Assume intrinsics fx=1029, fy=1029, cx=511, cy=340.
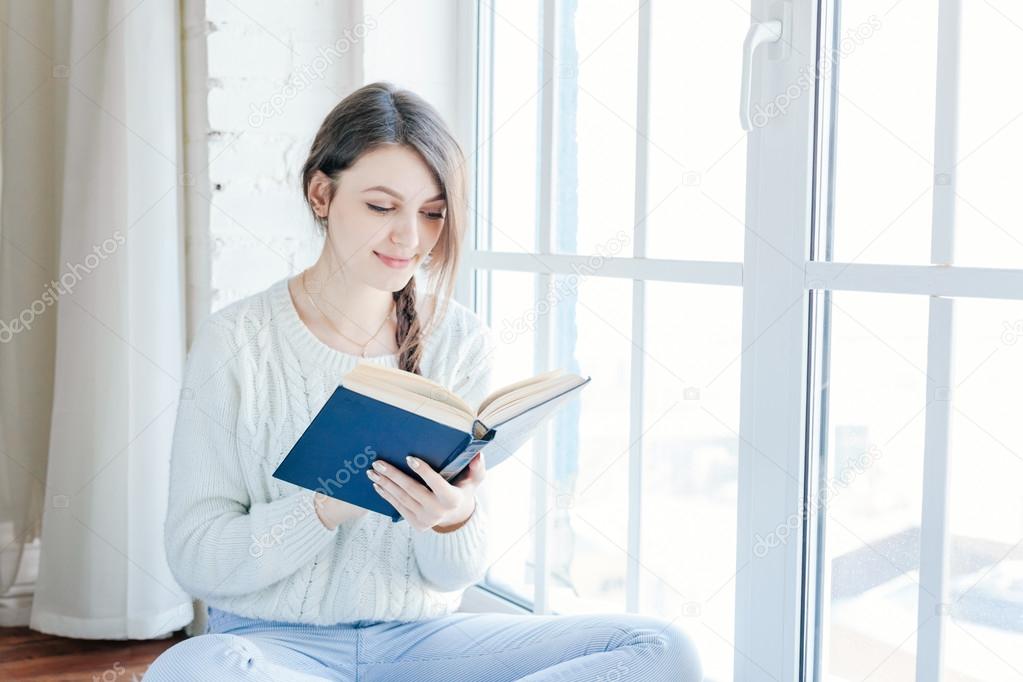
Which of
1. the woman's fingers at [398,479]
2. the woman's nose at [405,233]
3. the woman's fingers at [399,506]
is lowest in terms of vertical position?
the woman's fingers at [399,506]

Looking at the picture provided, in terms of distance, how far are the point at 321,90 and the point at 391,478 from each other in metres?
1.03

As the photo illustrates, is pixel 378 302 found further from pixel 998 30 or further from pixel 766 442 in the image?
pixel 998 30

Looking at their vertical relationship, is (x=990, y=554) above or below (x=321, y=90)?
below

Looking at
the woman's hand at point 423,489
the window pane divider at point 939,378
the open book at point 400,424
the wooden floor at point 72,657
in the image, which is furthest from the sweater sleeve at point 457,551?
the wooden floor at point 72,657

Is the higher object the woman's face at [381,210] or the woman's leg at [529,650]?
the woman's face at [381,210]

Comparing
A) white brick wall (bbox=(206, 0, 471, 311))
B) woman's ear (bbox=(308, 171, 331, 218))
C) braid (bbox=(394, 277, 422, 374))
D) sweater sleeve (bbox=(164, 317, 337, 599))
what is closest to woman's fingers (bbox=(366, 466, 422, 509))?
sweater sleeve (bbox=(164, 317, 337, 599))

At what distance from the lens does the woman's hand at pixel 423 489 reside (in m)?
1.13

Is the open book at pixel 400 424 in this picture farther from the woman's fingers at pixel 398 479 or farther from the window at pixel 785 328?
the window at pixel 785 328

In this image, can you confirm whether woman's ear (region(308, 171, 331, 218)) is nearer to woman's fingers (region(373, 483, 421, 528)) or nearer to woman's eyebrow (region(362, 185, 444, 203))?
woman's eyebrow (region(362, 185, 444, 203))

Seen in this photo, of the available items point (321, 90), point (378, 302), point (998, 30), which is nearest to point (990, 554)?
point (998, 30)

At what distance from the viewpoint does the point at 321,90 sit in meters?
1.92

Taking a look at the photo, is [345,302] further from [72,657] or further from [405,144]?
[72,657]

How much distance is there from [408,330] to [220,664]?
1.76ft

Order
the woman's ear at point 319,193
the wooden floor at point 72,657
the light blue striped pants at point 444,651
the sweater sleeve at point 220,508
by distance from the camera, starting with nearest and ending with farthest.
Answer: the light blue striped pants at point 444,651, the sweater sleeve at point 220,508, the woman's ear at point 319,193, the wooden floor at point 72,657
